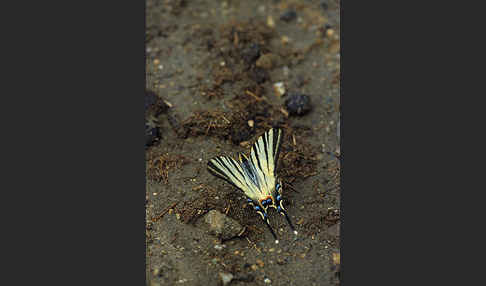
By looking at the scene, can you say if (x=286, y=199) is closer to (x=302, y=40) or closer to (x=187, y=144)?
(x=187, y=144)

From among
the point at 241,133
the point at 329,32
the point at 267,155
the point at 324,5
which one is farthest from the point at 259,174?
the point at 324,5

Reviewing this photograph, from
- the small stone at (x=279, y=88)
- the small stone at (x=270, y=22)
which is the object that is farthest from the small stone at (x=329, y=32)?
the small stone at (x=279, y=88)

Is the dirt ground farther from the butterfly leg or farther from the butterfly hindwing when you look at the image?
the butterfly hindwing

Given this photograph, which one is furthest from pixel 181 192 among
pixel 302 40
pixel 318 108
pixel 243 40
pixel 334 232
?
pixel 302 40

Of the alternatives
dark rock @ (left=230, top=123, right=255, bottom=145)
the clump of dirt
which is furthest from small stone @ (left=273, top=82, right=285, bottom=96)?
the clump of dirt

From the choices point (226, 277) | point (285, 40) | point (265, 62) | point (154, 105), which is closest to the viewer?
point (226, 277)

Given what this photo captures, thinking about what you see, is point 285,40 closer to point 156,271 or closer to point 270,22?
point 270,22

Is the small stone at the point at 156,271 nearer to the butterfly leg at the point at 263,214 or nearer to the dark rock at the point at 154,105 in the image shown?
the butterfly leg at the point at 263,214
